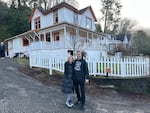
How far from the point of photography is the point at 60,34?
92.0 ft

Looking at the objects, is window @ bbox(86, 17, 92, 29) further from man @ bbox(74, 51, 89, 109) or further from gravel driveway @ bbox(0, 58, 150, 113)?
man @ bbox(74, 51, 89, 109)

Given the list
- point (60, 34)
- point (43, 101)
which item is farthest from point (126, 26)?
point (43, 101)

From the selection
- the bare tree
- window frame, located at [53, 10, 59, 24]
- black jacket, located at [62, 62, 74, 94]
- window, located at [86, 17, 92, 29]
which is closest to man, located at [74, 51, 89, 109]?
black jacket, located at [62, 62, 74, 94]

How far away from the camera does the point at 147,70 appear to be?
466 inches

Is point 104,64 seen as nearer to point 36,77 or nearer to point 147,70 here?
point 147,70

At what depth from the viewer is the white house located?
22.7 metres

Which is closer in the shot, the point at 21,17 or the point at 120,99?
the point at 120,99

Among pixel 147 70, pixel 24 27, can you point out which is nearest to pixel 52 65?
pixel 147 70

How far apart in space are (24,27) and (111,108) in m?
34.7

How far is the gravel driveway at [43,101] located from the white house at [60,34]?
435 inches

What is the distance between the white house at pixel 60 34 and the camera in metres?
22.7

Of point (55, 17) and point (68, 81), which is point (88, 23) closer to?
point (55, 17)

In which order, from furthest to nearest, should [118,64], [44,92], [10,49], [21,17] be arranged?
[21,17], [10,49], [118,64], [44,92]

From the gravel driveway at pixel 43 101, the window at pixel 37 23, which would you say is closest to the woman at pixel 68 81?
the gravel driveway at pixel 43 101
